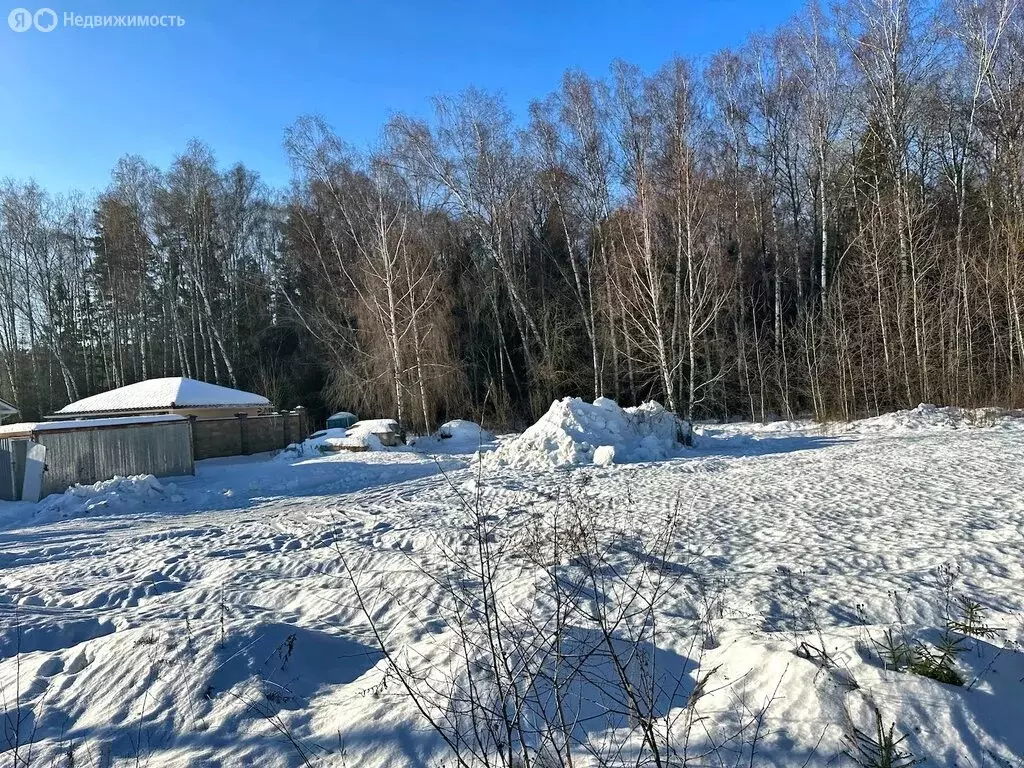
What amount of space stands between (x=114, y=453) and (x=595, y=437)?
11.4 metres

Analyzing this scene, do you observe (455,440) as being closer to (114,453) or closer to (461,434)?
(461,434)

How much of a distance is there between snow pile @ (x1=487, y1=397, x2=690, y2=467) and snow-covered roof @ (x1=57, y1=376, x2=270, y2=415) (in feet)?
49.3

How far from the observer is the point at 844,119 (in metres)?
26.1

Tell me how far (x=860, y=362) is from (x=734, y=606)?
22.1 m

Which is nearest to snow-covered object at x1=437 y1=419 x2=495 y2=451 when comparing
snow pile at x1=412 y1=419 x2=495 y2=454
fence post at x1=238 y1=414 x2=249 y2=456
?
snow pile at x1=412 y1=419 x2=495 y2=454

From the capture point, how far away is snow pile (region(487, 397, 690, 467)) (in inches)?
579

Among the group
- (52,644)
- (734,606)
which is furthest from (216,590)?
(734,606)

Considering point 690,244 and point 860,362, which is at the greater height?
point 690,244

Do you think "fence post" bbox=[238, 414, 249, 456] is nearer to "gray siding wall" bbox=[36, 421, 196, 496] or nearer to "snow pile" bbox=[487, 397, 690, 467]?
"gray siding wall" bbox=[36, 421, 196, 496]

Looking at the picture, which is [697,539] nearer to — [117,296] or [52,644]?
[52,644]

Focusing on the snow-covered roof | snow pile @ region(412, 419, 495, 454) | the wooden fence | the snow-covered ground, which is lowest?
the snow-covered ground

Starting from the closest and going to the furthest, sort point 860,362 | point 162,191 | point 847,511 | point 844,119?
point 847,511
point 860,362
point 844,119
point 162,191

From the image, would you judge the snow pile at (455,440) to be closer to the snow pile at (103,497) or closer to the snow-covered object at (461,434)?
the snow-covered object at (461,434)

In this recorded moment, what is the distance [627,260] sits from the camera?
81.3ft
